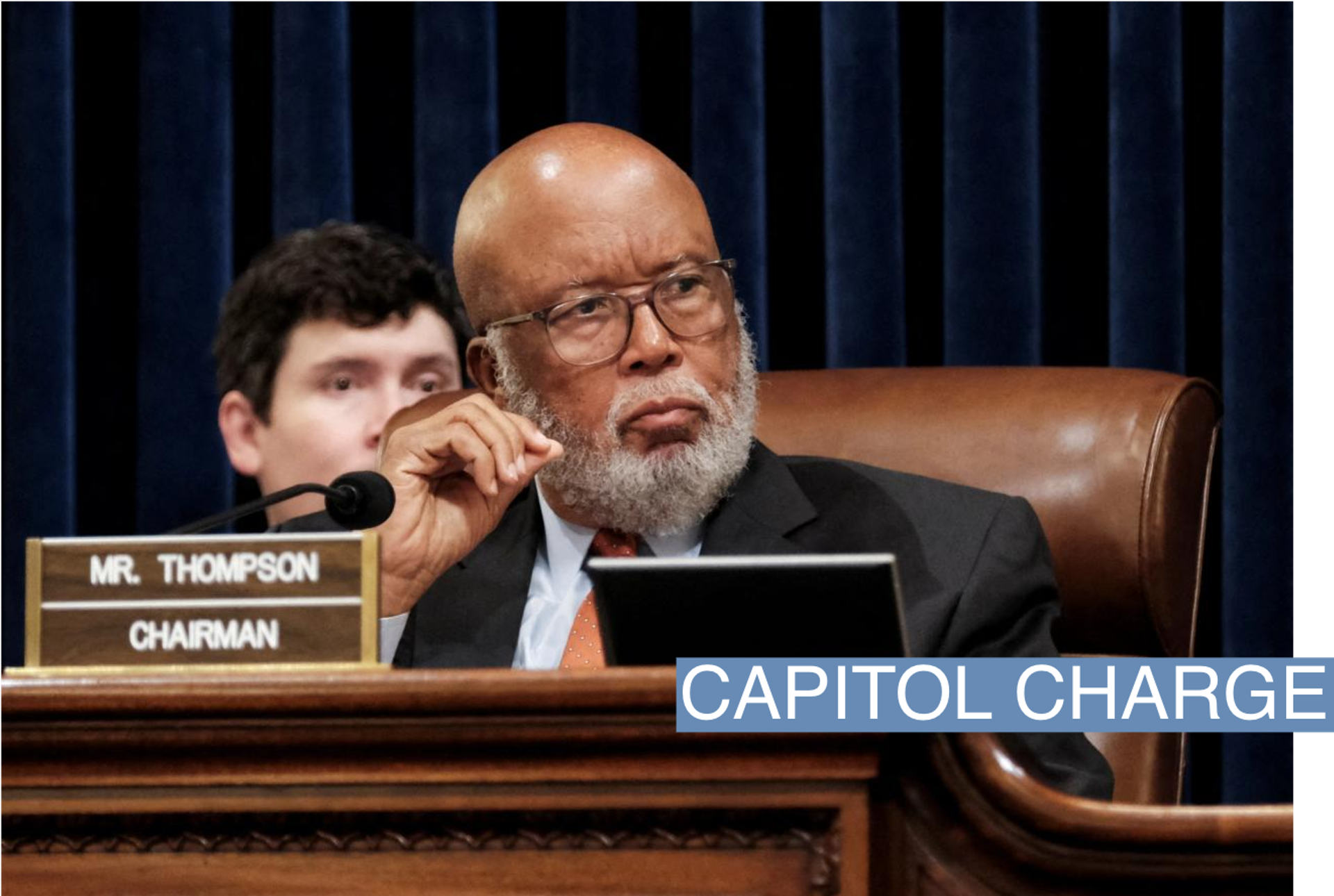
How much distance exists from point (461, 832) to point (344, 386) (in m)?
1.44

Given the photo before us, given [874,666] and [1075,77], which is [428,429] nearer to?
[874,666]

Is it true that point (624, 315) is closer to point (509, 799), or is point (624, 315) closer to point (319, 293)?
point (319, 293)

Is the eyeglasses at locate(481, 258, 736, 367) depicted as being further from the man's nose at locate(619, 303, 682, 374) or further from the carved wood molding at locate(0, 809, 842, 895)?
the carved wood molding at locate(0, 809, 842, 895)

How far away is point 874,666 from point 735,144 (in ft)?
5.46

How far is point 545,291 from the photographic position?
1682mm

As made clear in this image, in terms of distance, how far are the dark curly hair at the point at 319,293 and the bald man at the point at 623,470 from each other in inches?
14.8

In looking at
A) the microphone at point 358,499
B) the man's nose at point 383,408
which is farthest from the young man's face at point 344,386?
the microphone at point 358,499

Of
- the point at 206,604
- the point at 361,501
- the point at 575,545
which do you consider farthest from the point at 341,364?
the point at 206,604

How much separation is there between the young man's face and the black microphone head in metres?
0.95

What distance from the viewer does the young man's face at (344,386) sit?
2.11 metres

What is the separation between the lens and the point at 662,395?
5.36 feet

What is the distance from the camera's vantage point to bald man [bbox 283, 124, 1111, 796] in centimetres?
148

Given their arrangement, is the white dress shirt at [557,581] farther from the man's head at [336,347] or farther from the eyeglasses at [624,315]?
the man's head at [336,347]

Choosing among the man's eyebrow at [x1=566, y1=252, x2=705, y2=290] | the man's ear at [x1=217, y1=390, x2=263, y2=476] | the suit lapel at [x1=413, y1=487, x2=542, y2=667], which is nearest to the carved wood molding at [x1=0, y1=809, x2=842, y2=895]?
the suit lapel at [x1=413, y1=487, x2=542, y2=667]
